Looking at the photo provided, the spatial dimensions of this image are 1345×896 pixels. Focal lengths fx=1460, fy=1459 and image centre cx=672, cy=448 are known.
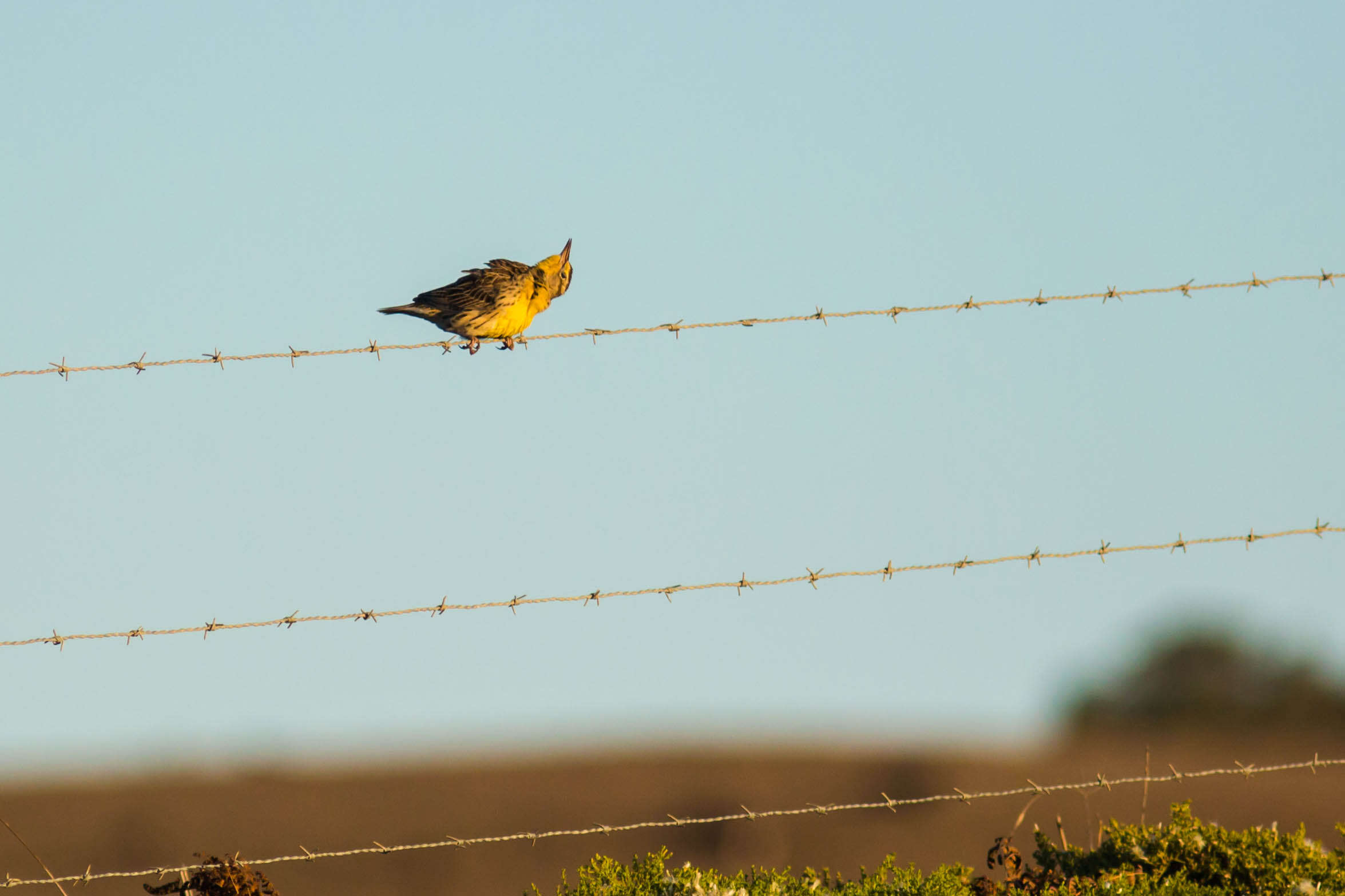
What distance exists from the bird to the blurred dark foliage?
59022 mm

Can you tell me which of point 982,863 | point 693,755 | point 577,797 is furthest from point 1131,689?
point 982,863

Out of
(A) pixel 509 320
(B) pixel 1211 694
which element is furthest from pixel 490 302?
A: (B) pixel 1211 694

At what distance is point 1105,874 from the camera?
6.69 metres

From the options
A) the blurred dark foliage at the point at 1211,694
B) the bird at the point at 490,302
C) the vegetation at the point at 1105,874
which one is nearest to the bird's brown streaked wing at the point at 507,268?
the bird at the point at 490,302

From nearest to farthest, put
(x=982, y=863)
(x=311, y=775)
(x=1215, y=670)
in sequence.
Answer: (x=982, y=863)
(x=311, y=775)
(x=1215, y=670)

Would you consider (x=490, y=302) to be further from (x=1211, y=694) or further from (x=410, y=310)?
(x=1211, y=694)

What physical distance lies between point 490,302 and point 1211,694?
60.5 m

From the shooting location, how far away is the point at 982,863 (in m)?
22.5

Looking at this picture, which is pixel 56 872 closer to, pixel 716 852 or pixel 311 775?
pixel 311 775

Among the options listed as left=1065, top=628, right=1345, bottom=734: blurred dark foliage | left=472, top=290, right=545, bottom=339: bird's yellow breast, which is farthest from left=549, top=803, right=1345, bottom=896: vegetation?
left=1065, top=628, right=1345, bottom=734: blurred dark foliage

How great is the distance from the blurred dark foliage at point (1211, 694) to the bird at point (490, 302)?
194 feet

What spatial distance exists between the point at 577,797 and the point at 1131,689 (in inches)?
1654

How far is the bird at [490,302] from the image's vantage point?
9547 mm

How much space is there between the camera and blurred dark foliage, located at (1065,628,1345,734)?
6262cm
